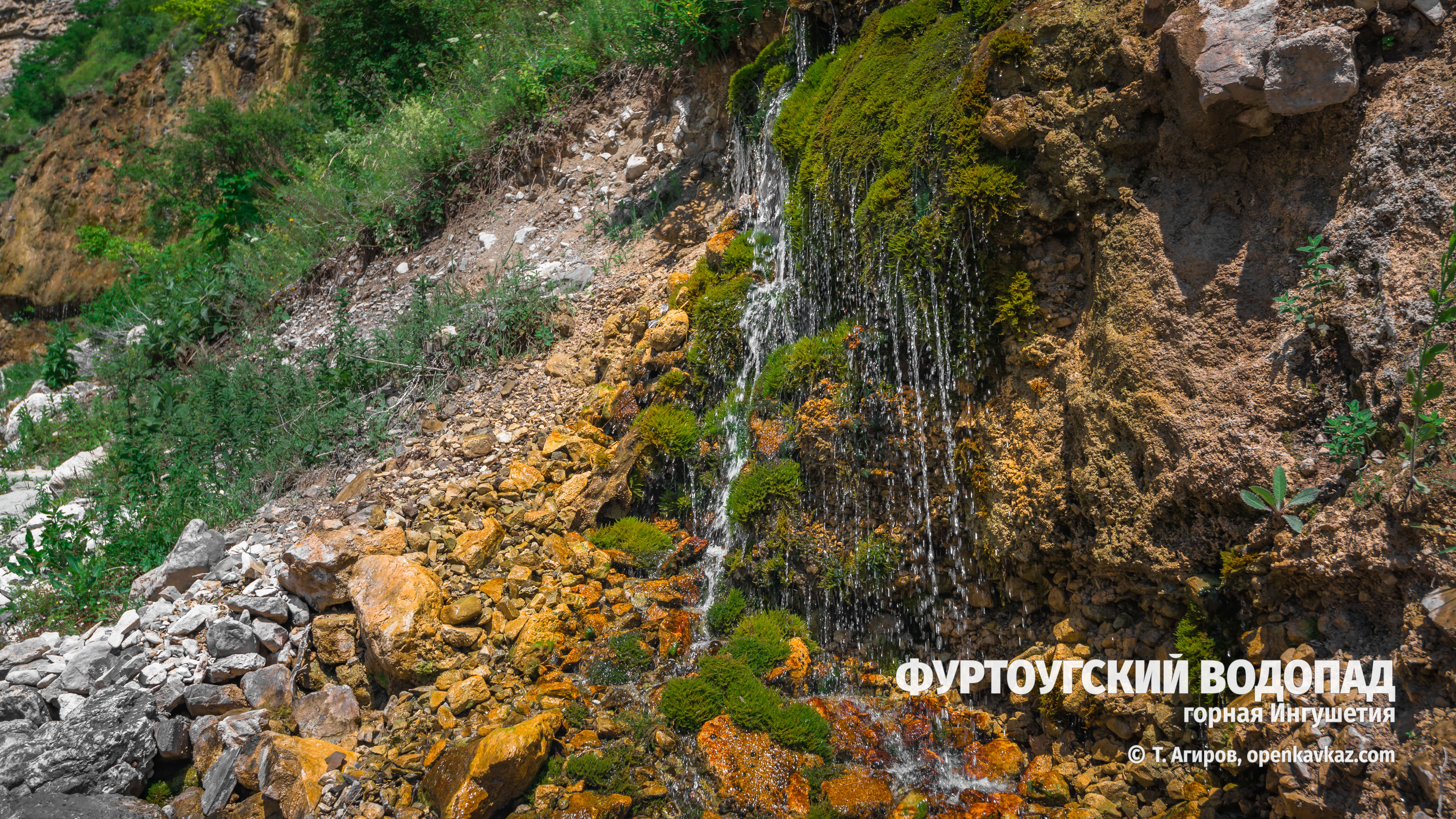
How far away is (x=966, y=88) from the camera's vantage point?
12.6ft

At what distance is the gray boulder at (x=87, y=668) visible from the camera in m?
4.28

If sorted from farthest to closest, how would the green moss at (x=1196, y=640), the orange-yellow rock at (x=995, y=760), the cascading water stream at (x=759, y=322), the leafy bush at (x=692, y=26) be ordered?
the leafy bush at (x=692, y=26) < the cascading water stream at (x=759, y=322) < the orange-yellow rock at (x=995, y=760) < the green moss at (x=1196, y=640)

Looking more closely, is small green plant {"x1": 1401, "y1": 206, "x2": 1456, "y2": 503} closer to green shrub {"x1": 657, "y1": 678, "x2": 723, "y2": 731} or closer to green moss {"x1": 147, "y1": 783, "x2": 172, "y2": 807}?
green shrub {"x1": 657, "y1": 678, "x2": 723, "y2": 731}

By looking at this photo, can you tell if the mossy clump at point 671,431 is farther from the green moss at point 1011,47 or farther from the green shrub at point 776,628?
the green moss at point 1011,47

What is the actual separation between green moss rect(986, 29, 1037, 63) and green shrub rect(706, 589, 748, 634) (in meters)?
3.12

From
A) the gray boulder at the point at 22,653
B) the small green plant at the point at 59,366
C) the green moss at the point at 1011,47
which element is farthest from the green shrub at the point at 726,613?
the small green plant at the point at 59,366

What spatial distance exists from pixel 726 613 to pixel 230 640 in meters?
2.73

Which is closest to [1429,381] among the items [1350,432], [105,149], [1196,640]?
[1350,432]

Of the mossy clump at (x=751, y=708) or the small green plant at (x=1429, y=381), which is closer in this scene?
the small green plant at (x=1429, y=381)

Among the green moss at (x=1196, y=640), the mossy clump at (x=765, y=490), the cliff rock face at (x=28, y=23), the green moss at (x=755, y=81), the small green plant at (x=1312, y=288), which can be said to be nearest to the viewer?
the small green plant at (x=1312, y=288)

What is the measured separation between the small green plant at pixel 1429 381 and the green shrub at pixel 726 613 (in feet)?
9.94

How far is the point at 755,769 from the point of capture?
135 inches

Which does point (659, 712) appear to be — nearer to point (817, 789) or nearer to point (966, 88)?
point (817, 789)

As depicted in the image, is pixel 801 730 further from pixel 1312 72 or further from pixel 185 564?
pixel 185 564
